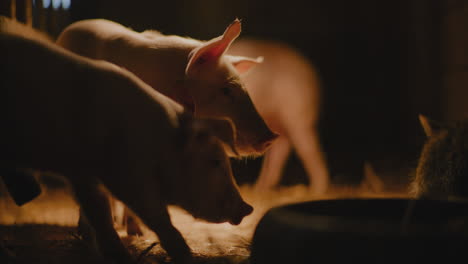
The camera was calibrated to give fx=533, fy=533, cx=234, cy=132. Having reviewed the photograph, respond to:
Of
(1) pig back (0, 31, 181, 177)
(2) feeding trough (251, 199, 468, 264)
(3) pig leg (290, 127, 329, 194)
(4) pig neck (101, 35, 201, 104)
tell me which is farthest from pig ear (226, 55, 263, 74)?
(2) feeding trough (251, 199, 468, 264)

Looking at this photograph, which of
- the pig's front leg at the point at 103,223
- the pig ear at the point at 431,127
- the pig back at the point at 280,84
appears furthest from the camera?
the pig back at the point at 280,84

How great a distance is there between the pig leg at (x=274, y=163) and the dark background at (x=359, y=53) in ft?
1.07

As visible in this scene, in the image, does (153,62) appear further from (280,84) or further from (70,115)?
(280,84)

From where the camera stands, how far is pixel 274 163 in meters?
4.34

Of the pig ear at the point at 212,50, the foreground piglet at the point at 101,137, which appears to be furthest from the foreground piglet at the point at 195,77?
the foreground piglet at the point at 101,137

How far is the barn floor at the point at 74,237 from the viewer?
205cm

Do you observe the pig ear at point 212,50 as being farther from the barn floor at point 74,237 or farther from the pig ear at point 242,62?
the barn floor at point 74,237

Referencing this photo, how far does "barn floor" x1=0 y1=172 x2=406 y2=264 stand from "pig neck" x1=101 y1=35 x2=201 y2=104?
0.71 meters

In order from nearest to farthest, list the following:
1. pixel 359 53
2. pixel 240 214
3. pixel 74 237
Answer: pixel 240 214 → pixel 74 237 → pixel 359 53

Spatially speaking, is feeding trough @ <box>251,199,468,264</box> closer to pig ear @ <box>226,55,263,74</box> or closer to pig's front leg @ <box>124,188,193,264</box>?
pig's front leg @ <box>124,188,193,264</box>

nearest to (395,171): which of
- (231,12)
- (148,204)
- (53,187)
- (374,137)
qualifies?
(374,137)

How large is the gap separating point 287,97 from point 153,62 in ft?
5.14

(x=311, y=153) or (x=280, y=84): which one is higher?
(x=280, y=84)

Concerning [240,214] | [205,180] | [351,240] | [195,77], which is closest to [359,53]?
[195,77]
